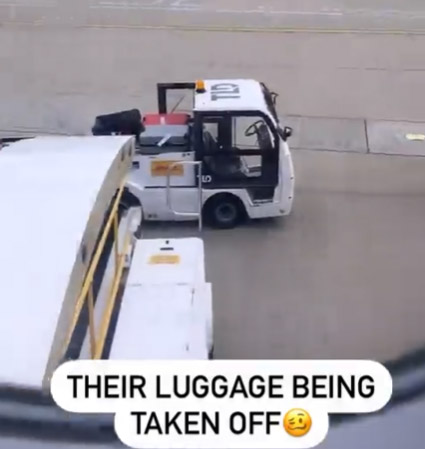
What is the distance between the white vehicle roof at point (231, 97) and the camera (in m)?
10.1

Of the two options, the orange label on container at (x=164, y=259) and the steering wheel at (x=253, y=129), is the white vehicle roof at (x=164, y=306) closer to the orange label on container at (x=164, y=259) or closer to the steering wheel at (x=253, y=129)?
the orange label on container at (x=164, y=259)

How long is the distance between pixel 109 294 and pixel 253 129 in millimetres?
5304

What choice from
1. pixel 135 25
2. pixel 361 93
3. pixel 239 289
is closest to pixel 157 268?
pixel 239 289

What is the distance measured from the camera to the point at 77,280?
3.54 metres

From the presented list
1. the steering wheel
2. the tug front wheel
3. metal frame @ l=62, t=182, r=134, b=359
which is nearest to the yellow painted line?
the steering wheel

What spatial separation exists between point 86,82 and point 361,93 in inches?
164

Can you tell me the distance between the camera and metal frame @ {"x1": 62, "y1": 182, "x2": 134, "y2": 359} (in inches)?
146

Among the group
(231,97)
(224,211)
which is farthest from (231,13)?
(224,211)

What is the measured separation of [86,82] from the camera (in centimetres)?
1619

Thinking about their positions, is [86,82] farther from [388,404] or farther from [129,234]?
[388,404]

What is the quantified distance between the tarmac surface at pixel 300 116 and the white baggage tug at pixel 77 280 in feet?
3.88

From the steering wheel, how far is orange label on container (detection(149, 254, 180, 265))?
400 centimetres

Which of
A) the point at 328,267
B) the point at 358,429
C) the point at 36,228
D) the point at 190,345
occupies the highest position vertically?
the point at 36,228

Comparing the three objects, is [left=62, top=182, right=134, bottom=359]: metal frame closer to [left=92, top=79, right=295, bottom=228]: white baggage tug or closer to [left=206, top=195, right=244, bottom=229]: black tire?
[left=92, top=79, right=295, bottom=228]: white baggage tug
